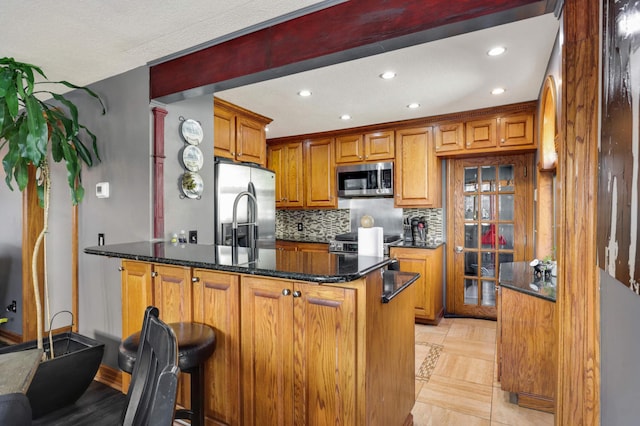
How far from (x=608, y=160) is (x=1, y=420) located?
1.39m

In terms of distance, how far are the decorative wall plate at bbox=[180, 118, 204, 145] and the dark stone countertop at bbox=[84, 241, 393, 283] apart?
0.92 metres

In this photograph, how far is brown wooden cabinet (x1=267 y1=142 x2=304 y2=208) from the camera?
4.86 metres

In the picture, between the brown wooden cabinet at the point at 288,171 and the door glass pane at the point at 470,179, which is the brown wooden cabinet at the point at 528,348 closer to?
the door glass pane at the point at 470,179

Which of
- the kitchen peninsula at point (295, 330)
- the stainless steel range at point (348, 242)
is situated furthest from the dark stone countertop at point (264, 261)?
the stainless steel range at point (348, 242)

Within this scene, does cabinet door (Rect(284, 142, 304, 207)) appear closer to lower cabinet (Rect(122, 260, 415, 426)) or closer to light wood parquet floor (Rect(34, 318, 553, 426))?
light wood parquet floor (Rect(34, 318, 553, 426))

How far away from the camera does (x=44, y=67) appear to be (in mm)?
2506

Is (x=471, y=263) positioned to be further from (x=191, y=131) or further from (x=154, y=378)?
(x=154, y=378)

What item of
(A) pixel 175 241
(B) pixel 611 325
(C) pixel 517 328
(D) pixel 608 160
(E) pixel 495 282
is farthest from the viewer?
(E) pixel 495 282

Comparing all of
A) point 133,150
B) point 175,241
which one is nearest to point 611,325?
point 175,241

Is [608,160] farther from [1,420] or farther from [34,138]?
[34,138]

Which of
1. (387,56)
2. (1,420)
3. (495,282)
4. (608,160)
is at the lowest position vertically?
(495,282)

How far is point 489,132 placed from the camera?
367 centimetres

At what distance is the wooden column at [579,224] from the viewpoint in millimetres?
1170

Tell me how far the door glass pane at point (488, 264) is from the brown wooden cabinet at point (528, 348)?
6.41 feet
